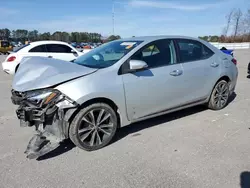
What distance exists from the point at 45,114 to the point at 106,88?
90 cm

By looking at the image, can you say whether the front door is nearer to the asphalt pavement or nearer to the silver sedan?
the silver sedan

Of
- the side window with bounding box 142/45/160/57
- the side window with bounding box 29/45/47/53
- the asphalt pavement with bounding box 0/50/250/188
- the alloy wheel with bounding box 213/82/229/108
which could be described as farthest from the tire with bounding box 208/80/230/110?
the side window with bounding box 29/45/47/53

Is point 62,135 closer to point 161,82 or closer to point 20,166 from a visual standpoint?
point 20,166

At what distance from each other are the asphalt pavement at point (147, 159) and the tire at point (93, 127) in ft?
0.44

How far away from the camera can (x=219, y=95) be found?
4844mm

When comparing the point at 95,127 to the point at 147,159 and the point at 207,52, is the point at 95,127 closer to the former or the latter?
the point at 147,159

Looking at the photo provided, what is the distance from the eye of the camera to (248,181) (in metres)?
2.56

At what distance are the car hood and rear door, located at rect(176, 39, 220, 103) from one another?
1.82m

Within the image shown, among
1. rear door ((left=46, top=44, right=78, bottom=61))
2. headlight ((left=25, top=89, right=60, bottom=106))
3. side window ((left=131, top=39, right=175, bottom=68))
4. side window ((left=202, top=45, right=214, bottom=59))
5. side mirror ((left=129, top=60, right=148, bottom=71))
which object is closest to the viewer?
headlight ((left=25, top=89, right=60, bottom=106))

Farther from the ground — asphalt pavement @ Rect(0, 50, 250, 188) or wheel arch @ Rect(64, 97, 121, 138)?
wheel arch @ Rect(64, 97, 121, 138)

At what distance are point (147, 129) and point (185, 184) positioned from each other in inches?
62.0

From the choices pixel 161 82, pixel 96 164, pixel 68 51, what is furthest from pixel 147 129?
pixel 68 51

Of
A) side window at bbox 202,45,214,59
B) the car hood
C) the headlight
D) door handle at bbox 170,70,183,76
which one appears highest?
side window at bbox 202,45,214,59

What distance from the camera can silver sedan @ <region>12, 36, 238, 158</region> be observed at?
298 cm
